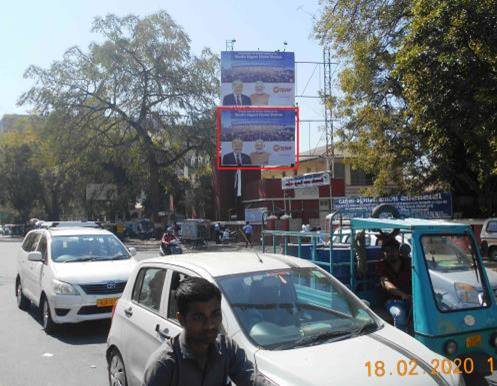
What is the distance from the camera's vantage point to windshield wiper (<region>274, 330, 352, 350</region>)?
11.5 feet

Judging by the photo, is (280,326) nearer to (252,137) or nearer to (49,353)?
(49,353)

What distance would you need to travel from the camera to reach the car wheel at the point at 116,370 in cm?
462

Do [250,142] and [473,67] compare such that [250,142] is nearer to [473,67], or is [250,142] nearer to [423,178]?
[423,178]

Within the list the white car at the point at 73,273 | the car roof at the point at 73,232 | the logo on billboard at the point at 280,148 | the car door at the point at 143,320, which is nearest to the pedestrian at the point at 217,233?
the logo on billboard at the point at 280,148

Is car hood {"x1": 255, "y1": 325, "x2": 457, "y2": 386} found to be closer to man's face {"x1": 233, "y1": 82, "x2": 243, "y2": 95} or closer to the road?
the road

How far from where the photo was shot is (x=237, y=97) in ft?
94.7

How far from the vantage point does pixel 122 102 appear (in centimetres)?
3516

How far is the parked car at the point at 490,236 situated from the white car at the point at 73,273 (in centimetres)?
1484

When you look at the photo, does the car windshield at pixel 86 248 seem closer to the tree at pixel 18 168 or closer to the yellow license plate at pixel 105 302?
the yellow license plate at pixel 105 302

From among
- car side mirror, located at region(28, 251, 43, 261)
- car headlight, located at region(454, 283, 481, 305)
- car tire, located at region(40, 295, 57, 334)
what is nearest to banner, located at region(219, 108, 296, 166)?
car side mirror, located at region(28, 251, 43, 261)

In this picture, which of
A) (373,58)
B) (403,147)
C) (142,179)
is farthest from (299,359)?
(142,179)

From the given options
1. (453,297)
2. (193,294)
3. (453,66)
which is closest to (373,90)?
(453,66)

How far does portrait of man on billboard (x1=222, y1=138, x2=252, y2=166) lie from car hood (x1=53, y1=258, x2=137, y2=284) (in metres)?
19.2

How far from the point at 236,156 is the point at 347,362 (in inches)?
981
